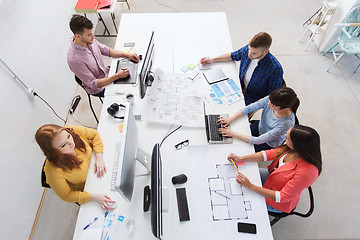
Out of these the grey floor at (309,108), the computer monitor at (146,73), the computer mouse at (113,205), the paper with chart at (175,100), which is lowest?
the grey floor at (309,108)

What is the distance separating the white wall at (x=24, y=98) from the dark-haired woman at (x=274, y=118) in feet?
6.52

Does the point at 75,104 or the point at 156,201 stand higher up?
the point at 156,201

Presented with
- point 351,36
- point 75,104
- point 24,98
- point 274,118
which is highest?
point 274,118

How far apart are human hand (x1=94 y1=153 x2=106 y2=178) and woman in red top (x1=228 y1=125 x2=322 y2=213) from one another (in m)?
1.02

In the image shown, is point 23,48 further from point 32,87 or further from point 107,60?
point 107,60

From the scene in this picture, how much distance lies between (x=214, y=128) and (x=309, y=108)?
1.98 m

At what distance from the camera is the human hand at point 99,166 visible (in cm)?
171

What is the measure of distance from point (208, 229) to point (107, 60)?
3.05 meters

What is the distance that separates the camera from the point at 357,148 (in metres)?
2.78

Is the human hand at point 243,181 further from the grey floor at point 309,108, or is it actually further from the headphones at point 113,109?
the headphones at point 113,109

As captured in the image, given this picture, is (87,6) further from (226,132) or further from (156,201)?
(156,201)

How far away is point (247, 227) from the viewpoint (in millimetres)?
1489

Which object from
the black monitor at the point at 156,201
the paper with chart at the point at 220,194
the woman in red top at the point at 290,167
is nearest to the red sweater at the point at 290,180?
the woman in red top at the point at 290,167

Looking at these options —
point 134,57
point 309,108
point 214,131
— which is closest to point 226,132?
point 214,131
